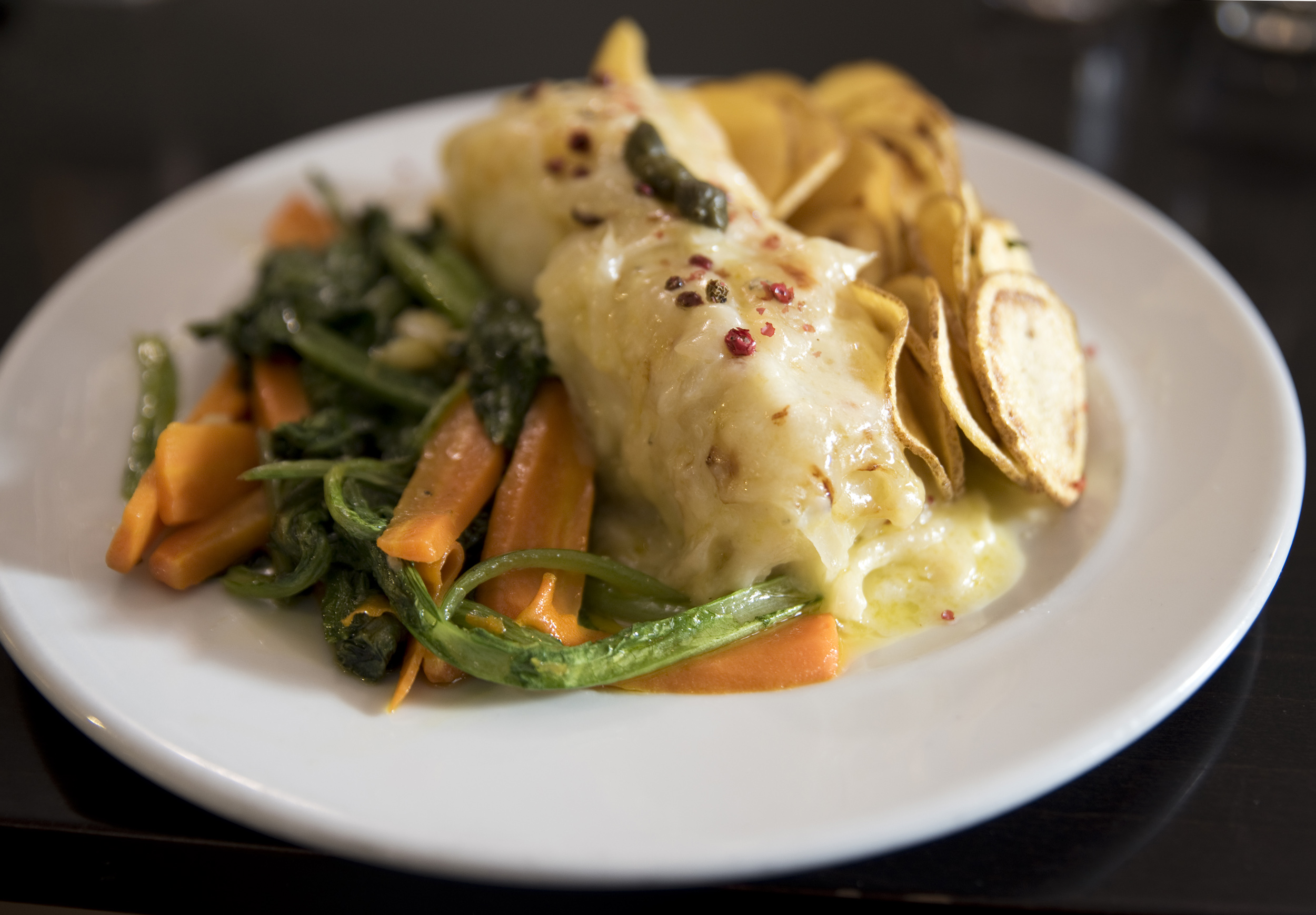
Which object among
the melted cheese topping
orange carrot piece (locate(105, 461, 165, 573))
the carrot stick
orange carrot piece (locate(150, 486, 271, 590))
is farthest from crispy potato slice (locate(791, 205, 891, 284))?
orange carrot piece (locate(105, 461, 165, 573))

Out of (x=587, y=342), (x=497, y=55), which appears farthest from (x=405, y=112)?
(x=587, y=342)

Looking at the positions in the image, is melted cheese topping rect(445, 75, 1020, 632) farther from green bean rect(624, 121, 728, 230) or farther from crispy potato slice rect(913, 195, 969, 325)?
crispy potato slice rect(913, 195, 969, 325)

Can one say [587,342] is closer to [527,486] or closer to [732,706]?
[527,486]

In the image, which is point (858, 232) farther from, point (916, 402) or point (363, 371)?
point (363, 371)

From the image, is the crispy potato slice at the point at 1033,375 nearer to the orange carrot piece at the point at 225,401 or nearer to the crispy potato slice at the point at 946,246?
the crispy potato slice at the point at 946,246

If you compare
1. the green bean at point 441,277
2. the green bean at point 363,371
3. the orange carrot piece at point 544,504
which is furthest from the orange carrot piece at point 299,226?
A: the orange carrot piece at point 544,504

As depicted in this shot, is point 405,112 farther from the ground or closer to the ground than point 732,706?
farther from the ground
